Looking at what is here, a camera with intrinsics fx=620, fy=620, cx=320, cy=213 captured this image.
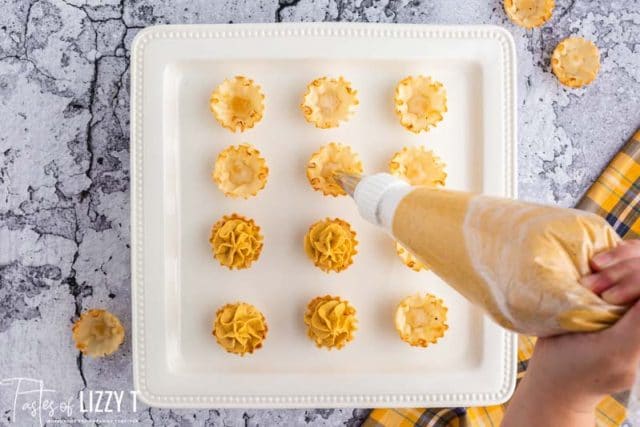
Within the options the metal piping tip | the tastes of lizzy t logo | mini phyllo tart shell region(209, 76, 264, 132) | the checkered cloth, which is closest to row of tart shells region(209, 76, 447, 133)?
mini phyllo tart shell region(209, 76, 264, 132)

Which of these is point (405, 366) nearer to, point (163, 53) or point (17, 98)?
point (163, 53)

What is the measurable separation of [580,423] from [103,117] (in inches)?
39.8

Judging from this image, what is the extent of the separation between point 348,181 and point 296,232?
0.59 ft

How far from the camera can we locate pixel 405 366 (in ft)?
3.73

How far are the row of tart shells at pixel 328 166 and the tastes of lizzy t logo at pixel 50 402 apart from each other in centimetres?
49

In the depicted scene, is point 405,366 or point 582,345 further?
point 405,366

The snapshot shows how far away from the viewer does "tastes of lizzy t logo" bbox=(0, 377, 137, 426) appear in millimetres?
1233

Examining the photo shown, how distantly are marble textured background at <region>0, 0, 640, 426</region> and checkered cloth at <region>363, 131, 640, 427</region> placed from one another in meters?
0.06

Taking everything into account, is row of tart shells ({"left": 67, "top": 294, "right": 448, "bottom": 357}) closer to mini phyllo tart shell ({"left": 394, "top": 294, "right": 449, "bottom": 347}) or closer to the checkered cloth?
mini phyllo tart shell ({"left": 394, "top": 294, "right": 449, "bottom": 347})

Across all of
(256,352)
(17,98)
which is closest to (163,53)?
(17,98)

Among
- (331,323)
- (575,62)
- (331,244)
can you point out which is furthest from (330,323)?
(575,62)

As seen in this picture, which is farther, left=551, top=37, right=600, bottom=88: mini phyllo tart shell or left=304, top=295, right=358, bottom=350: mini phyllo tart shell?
left=551, top=37, right=600, bottom=88: mini phyllo tart shell

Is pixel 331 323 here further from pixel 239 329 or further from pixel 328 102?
pixel 328 102

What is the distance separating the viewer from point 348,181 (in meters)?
1.01
